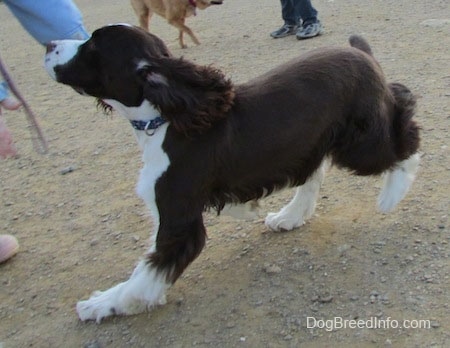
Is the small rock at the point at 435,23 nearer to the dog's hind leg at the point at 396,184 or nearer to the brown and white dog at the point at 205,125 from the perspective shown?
the dog's hind leg at the point at 396,184

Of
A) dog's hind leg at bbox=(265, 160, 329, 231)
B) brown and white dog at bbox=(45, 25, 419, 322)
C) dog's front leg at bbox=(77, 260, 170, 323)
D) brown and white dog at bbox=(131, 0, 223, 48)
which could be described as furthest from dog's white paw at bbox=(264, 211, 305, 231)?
brown and white dog at bbox=(131, 0, 223, 48)

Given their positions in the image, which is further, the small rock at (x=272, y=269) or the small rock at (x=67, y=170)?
the small rock at (x=67, y=170)

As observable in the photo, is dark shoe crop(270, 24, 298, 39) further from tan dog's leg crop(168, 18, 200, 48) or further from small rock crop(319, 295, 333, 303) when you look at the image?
small rock crop(319, 295, 333, 303)

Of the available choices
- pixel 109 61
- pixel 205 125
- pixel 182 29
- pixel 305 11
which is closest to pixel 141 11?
pixel 182 29

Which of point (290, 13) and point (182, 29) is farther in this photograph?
point (182, 29)

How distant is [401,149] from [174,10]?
19.3 feet

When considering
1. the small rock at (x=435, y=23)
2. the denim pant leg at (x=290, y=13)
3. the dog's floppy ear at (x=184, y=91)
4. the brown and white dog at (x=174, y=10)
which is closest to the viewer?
the dog's floppy ear at (x=184, y=91)

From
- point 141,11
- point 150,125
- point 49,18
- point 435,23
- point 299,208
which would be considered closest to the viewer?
point 150,125

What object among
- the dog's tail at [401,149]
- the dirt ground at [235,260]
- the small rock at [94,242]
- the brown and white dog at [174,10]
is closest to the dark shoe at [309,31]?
the brown and white dog at [174,10]

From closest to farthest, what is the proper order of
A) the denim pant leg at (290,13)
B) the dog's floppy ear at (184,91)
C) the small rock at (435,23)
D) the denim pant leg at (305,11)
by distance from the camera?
the dog's floppy ear at (184,91) < the small rock at (435,23) < the denim pant leg at (305,11) < the denim pant leg at (290,13)

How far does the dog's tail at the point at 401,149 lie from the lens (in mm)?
2891

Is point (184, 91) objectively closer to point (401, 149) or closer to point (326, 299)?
point (326, 299)

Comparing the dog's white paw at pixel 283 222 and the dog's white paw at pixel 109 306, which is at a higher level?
the dog's white paw at pixel 109 306

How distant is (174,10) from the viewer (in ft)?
27.0
